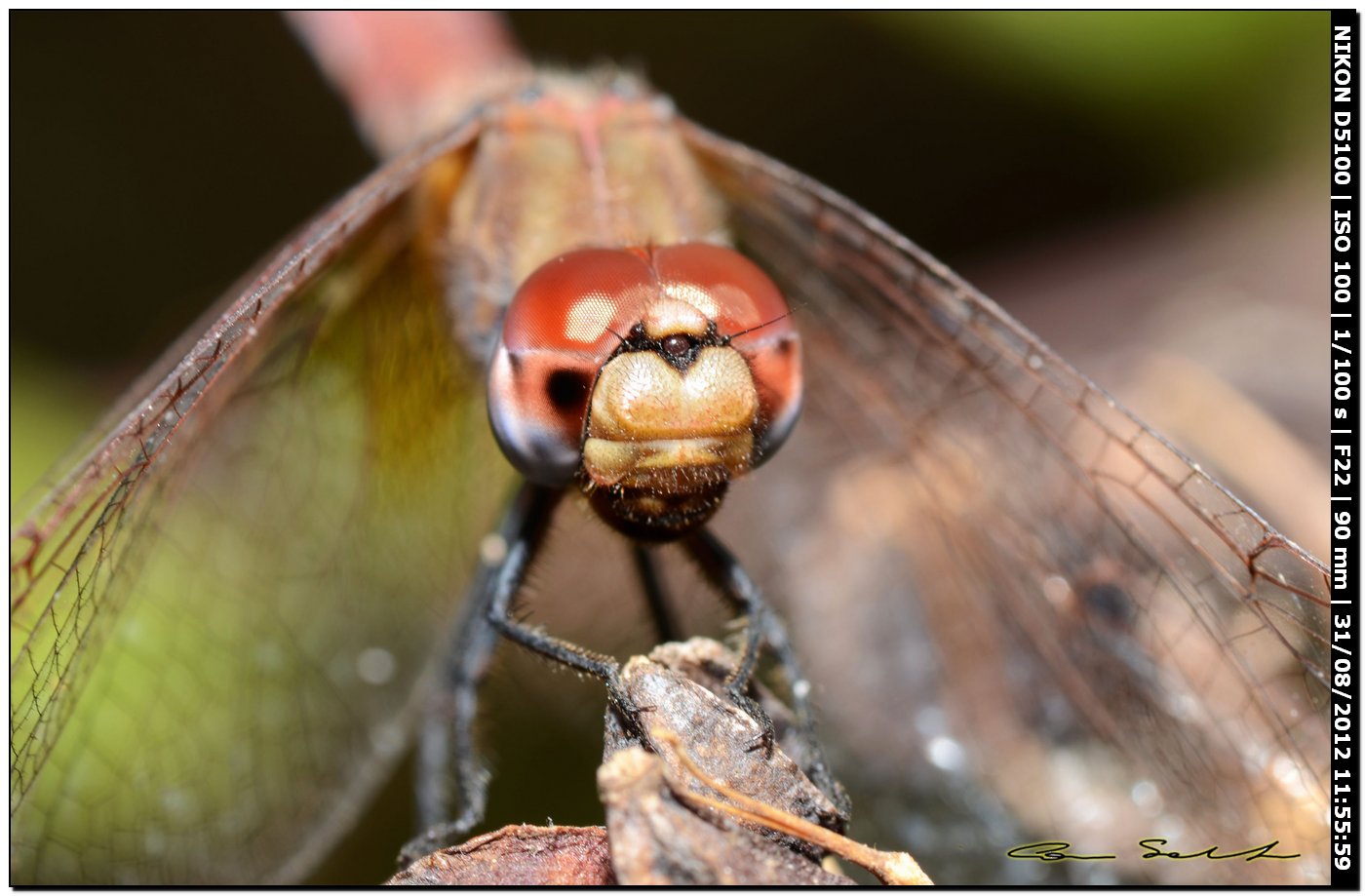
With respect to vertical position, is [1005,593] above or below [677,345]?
above

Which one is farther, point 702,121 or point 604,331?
point 702,121

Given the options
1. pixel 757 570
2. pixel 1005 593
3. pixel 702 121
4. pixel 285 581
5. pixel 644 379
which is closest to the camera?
pixel 644 379

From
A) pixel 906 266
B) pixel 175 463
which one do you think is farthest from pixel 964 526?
pixel 175 463

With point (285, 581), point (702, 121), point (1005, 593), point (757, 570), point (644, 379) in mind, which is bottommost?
point (644, 379)

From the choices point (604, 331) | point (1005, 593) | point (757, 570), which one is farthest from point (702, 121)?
point (604, 331)

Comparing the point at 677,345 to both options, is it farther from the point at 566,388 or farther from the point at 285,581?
the point at 285,581

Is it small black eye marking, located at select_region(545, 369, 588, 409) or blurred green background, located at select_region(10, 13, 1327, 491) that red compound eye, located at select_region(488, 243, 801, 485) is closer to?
small black eye marking, located at select_region(545, 369, 588, 409)

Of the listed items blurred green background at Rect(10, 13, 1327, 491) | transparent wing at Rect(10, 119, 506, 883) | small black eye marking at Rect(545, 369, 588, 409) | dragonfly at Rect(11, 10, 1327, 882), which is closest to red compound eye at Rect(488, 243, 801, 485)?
small black eye marking at Rect(545, 369, 588, 409)
